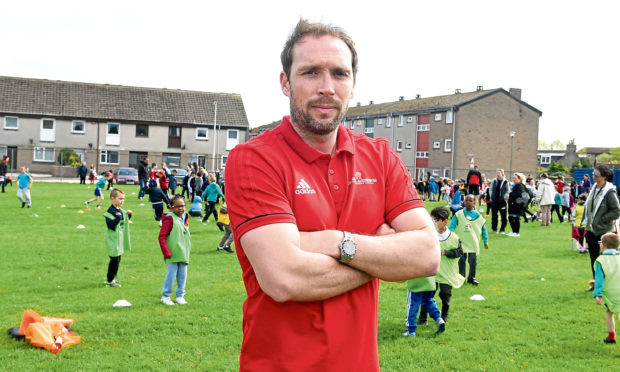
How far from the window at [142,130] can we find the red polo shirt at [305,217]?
55543mm

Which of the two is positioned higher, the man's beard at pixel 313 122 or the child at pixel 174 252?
the man's beard at pixel 313 122

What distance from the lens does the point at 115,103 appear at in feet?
184

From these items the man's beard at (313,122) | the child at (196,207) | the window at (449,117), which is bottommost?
the child at (196,207)

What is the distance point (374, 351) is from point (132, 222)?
19.3 metres

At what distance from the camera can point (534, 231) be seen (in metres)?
21.5

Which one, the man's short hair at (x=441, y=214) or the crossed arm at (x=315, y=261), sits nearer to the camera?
the crossed arm at (x=315, y=261)

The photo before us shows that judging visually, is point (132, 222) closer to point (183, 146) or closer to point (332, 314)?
point (332, 314)

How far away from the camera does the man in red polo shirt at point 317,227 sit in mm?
2170

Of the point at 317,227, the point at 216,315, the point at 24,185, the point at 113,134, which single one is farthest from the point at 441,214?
the point at 113,134

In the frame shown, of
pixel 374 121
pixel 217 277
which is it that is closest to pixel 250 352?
pixel 217 277

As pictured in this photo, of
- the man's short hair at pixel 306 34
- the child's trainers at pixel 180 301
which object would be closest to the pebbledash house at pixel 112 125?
the child's trainers at pixel 180 301

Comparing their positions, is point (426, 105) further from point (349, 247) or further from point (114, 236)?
point (349, 247)

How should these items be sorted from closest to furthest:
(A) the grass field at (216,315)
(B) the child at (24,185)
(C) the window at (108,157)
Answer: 1. (A) the grass field at (216,315)
2. (B) the child at (24,185)
3. (C) the window at (108,157)

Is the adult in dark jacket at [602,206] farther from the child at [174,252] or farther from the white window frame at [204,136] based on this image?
the white window frame at [204,136]
